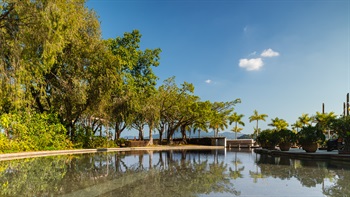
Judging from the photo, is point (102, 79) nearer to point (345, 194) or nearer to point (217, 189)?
point (217, 189)

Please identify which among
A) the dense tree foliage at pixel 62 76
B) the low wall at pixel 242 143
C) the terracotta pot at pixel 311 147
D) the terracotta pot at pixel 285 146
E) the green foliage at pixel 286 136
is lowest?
the low wall at pixel 242 143

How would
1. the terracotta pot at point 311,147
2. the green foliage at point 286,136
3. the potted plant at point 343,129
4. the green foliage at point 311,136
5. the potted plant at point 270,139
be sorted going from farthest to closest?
the potted plant at point 270,139 → the green foliage at point 286,136 → the terracotta pot at point 311,147 → the green foliage at point 311,136 → the potted plant at point 343,129

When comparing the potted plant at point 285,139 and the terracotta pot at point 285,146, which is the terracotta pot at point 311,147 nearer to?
the potted plant at point 285,139

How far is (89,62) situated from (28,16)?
10.0 meters

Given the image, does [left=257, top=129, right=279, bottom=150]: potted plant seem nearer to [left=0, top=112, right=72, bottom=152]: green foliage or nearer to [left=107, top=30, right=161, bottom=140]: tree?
[left=107, top=30, right=161, bottom=140]: tree

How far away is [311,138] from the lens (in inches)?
750

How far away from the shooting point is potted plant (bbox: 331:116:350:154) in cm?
1623

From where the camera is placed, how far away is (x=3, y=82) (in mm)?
10148

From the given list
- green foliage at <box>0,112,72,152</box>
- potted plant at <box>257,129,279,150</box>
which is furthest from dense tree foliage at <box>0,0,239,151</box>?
potted plant at <box>257,129,279,150</box>

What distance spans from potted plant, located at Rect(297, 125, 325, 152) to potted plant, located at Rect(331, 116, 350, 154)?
6.96 ft

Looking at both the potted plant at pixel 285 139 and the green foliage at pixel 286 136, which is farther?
the potted plant at pixel 285 139

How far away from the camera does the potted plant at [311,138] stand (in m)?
19.0

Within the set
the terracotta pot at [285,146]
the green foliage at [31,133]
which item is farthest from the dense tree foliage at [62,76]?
the terracotta pot at [285,146]

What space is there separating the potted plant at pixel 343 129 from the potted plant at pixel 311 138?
6.96 ft
